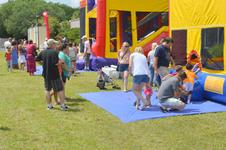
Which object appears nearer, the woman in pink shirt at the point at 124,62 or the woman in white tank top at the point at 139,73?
the woman in white tank top at the point at 139,73

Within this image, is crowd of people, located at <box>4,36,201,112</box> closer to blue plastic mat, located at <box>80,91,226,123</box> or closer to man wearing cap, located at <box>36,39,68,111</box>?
man wearing cap, located at <box>36,39,68,111</box>

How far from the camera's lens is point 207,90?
1038 cm

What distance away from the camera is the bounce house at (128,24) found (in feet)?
57.1

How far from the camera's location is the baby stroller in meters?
12.9

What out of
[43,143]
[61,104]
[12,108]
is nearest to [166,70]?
[61,104]

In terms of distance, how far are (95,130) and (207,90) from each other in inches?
149

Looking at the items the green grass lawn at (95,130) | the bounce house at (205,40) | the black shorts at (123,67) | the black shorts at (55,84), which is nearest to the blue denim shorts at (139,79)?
the green grass lawn at (95,130)

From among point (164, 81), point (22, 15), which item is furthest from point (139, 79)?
point (22, 15)

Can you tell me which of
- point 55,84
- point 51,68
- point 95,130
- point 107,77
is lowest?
point 95,130

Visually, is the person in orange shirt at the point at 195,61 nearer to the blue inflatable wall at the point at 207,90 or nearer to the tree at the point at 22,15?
the blue inflatable wall at the point at 207,90

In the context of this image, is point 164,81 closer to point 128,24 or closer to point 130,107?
point 130,107

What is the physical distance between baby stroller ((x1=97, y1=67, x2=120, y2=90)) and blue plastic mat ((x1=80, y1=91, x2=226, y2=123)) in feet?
3.71

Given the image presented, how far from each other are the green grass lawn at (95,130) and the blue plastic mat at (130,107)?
0.85 feet

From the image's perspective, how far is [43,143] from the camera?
688 cm
